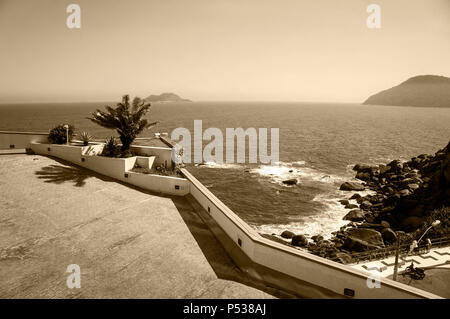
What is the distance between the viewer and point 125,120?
1859 cm

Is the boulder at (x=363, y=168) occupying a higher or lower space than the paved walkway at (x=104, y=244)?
lower

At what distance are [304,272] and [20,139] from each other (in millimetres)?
21295

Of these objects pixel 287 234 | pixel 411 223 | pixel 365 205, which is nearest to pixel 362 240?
pixel 287 234

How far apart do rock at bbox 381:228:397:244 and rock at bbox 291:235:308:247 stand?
5.79 m

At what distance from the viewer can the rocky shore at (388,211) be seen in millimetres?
19875

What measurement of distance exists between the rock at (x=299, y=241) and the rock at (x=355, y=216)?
6677 millimetres

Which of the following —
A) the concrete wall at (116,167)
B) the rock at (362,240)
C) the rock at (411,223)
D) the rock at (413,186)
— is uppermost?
the concrete wall at (116,167)

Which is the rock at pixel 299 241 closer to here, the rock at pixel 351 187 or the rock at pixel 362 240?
the rock at pixel 362 240

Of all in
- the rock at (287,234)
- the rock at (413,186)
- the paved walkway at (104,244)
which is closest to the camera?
the paved walkway at (104,244)

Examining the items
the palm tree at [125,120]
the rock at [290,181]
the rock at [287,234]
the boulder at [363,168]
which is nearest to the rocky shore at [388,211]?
the rock at [287,234]

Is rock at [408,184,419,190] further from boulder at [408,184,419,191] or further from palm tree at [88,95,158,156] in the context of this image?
palm tree at [88,95,158,156]

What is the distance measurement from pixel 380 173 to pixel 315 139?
117ft

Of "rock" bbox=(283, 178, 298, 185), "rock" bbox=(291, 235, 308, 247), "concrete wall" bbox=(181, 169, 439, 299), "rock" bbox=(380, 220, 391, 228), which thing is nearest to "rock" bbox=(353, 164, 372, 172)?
"rock" bbox=(283, 178, 298, 185)
